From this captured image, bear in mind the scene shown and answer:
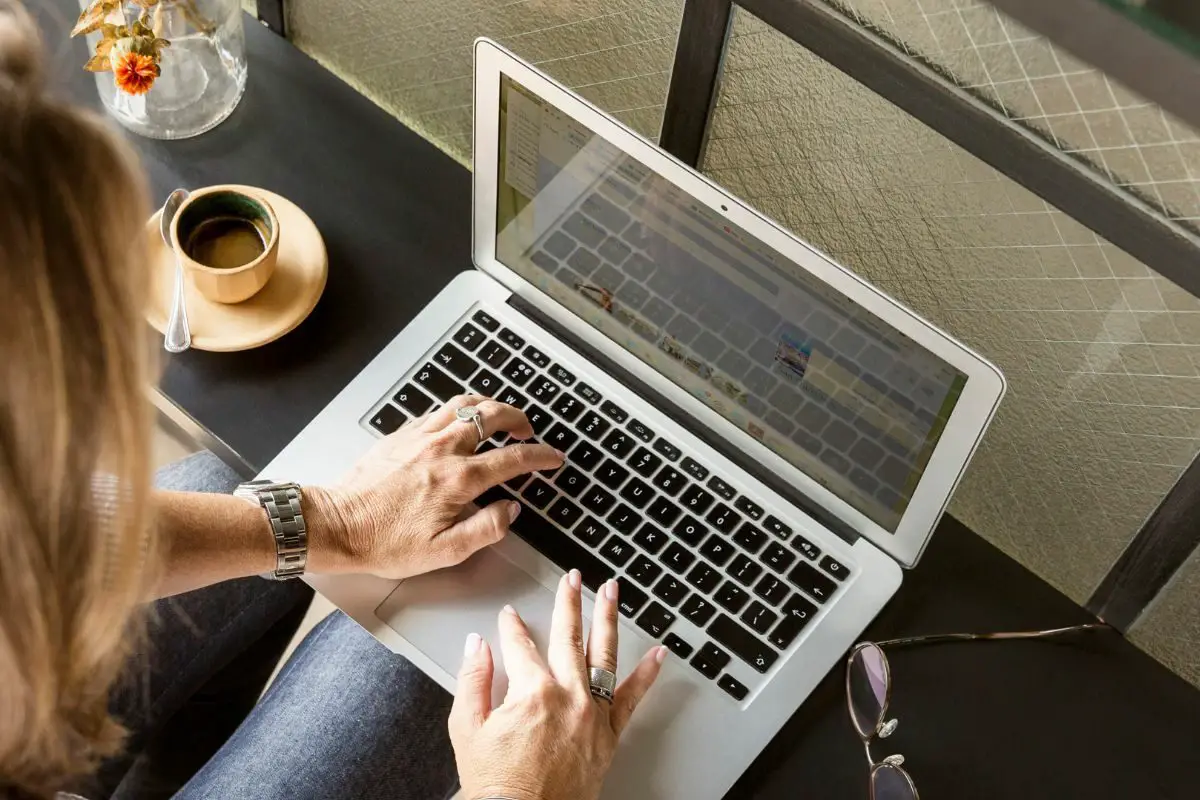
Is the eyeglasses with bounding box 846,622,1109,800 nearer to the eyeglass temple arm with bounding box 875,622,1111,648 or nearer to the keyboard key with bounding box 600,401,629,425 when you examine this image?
the eyeglass temple arm with bounding box 875,622,1111,648

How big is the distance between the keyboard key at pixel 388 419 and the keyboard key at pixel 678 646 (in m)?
0.28

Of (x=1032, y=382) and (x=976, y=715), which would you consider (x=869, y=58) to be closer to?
(x=1032, y=382)

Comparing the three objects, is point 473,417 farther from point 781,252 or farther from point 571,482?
point 781,252

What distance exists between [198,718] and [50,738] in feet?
1.31

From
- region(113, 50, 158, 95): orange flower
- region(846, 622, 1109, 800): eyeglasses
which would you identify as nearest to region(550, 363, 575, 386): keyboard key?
region(846, 622, 1109, 800): eyeglasses

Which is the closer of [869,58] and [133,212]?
[133,212]

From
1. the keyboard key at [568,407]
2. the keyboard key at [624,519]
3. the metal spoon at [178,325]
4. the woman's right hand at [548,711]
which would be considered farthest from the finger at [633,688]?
the metal spoon at [178,325]

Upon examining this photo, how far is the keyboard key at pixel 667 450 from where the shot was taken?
99cm

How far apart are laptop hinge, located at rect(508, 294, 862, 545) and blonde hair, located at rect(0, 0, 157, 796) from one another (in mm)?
397

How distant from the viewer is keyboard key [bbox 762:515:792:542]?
0.97m

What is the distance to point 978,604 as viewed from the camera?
→ 101cm

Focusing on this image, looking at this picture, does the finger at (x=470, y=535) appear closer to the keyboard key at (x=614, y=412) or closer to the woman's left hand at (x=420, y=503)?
the woman's left hand at (x=420, y=503)

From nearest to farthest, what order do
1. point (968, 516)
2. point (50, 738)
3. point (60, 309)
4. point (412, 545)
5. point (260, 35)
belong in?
point (60, 309), point (50, 738), point (412, 545), point (968, 516), point (260, 35)

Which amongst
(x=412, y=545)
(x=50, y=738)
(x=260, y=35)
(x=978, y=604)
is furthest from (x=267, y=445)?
(x=978, y=604)
